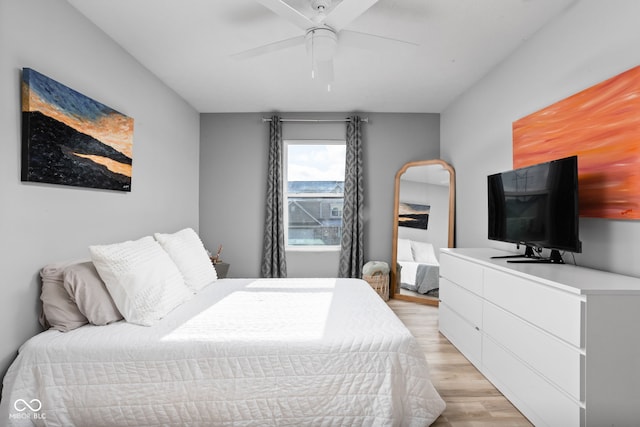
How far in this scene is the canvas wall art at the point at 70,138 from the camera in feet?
6.13

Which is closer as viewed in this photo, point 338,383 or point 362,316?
point 338,383

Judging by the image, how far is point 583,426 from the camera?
1.51m

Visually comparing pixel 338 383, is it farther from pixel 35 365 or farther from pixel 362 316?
pixel 35 365

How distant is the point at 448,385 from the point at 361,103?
128 inches

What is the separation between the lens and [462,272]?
277 centimetres

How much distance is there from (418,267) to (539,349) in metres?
2.53

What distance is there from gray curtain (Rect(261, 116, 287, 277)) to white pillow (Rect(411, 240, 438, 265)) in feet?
5.74

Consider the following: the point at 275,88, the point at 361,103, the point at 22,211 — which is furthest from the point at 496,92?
the point at 22,211

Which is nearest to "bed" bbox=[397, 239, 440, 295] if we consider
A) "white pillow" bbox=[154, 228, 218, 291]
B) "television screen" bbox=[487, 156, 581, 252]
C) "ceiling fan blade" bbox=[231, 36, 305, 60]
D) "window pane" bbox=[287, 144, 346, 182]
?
"window pane" bbox=[287, 144, 346, 182]

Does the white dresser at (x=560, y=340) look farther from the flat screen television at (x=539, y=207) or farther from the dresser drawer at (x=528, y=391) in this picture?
the flat screen television at (x=539, y=207)

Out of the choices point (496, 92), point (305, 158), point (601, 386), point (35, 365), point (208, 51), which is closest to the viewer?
point (601, 386)

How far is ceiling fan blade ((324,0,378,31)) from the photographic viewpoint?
179cm

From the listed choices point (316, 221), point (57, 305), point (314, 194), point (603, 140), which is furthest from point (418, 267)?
point (57, 305)

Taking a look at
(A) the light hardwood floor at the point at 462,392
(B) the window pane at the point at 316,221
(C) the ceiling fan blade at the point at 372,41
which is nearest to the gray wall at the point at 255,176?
(B) the window pane at the point at 316,221
